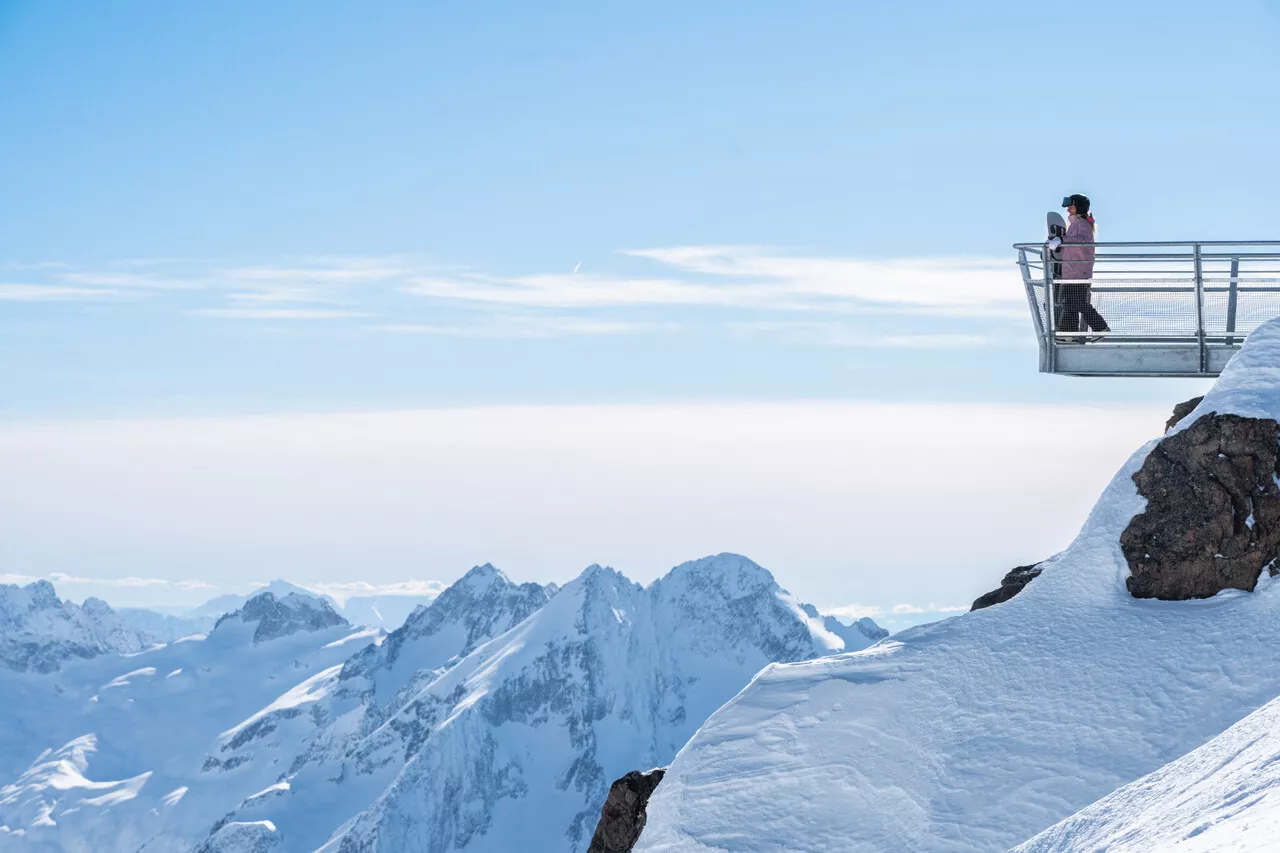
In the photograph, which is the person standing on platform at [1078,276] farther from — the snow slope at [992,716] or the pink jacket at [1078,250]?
the snow slope at [992,716]

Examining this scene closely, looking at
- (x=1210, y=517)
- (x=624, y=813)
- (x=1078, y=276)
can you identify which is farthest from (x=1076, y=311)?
(x=624, y=813)

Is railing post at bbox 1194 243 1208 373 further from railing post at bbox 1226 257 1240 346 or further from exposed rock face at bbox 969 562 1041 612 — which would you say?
exposed rock face at bbox 969 562 1041 612

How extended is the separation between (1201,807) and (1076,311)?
13622 millimetres

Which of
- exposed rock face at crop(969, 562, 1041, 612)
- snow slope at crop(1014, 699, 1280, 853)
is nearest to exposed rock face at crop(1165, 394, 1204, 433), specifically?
exposed rock face at crop(969, 562, 1041, 612)

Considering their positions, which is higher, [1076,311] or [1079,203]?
[1079,203]

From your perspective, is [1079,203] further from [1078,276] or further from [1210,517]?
[1210,517]

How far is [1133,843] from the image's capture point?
414 inches

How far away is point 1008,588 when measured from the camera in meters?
21.5

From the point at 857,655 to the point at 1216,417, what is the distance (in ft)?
18.9

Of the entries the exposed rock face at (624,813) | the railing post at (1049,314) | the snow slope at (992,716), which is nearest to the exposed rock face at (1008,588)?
the snow slope at (992,716)

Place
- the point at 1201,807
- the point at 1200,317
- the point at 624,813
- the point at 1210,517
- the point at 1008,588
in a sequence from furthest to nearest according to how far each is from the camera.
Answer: the point at 1200,317 → the point at 1008,588 → the point at 624,813 → the point at 1210,517 → the point at 1201,807

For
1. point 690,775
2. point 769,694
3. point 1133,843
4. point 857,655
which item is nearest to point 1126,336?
point 857,655

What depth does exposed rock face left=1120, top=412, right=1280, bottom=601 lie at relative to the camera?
718 inches

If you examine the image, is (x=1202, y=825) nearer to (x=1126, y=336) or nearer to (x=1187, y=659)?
(x=1187, y=659)
